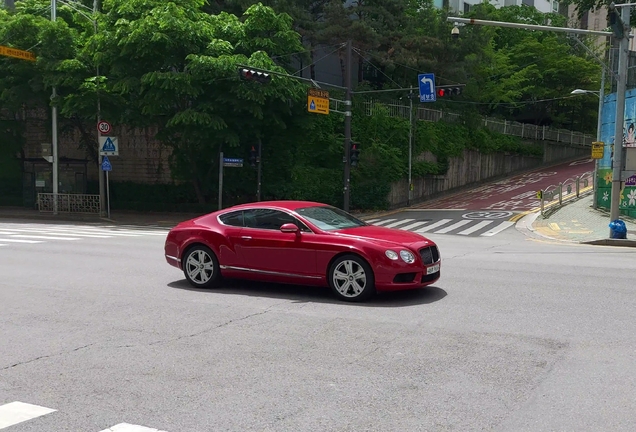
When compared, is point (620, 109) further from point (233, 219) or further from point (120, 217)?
point (120, 217)

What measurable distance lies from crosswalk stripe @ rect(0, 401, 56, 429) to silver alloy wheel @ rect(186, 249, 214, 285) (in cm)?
534

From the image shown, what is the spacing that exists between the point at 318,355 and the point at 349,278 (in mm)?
2800

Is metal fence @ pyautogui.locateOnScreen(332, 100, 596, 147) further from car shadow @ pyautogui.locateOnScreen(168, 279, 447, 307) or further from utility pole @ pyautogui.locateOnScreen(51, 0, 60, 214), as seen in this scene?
A: car shadow @ pyautogui.locateOnScreen(168, 279, 447, 307)

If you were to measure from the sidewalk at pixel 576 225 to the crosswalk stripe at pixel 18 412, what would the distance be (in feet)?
59.7

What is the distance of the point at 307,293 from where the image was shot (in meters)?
10.2

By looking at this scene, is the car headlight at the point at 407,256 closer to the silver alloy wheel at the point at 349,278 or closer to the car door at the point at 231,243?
the silver alloy wheel at the point at 349,278

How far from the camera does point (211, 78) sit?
2781cm

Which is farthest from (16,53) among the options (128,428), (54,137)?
(128,428)

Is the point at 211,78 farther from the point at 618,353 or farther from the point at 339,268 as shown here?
the point at 618,353

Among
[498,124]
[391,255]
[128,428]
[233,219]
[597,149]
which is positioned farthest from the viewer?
[498,124]

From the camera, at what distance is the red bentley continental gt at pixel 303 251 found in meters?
9.27

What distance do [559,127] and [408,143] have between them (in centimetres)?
Answer: 3013

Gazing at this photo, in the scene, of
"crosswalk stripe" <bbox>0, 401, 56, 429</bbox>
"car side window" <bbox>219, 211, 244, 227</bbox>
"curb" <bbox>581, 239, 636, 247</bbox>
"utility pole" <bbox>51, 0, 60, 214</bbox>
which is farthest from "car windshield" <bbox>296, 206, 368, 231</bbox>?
"utility pole" <bbox>51, 0, 60, 214</bbox>

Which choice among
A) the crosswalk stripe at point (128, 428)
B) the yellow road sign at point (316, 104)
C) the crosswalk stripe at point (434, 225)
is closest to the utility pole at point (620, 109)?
the crosswalk stripe at point (434, 225)
